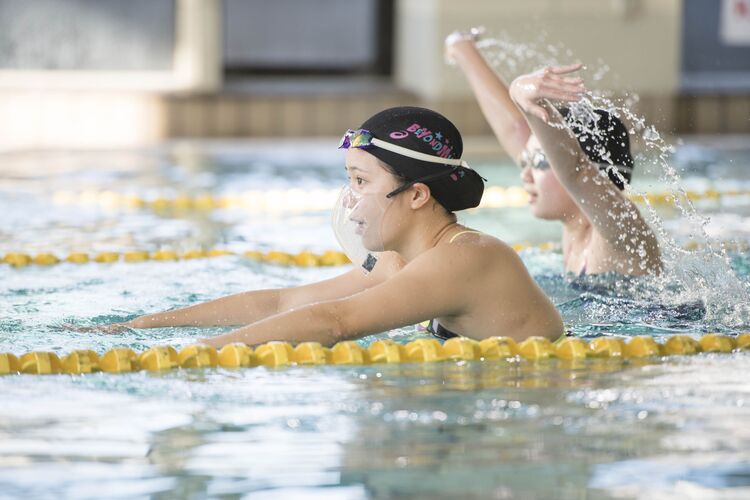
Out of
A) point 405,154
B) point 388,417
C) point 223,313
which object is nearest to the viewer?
point 388,417

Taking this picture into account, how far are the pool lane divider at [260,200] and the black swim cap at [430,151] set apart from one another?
13.5ft

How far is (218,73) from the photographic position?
11.2 m

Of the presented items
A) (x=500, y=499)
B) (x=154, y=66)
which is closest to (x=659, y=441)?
(x=500, y=499)

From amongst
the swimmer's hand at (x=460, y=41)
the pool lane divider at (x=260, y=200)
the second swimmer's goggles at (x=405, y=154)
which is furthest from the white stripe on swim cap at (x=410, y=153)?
the pool lane divider at (x=260, y=200)

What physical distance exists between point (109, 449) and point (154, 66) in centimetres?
869

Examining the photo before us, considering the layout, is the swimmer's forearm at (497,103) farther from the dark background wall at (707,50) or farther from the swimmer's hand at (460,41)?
the dark background wall at (707,50)

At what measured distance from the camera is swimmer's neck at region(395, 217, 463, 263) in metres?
3.29

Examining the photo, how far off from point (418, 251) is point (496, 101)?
154cm

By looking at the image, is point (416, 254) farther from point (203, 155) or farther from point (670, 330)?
point (203, 155)

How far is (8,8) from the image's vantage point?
1100cm

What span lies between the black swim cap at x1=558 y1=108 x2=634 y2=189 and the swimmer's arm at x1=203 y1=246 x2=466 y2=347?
1.02 meters

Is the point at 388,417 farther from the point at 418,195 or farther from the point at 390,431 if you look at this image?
the point at 418,195

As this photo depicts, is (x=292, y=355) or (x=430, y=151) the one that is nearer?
(x=430, y=151)

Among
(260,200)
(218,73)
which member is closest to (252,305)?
(260,200)
